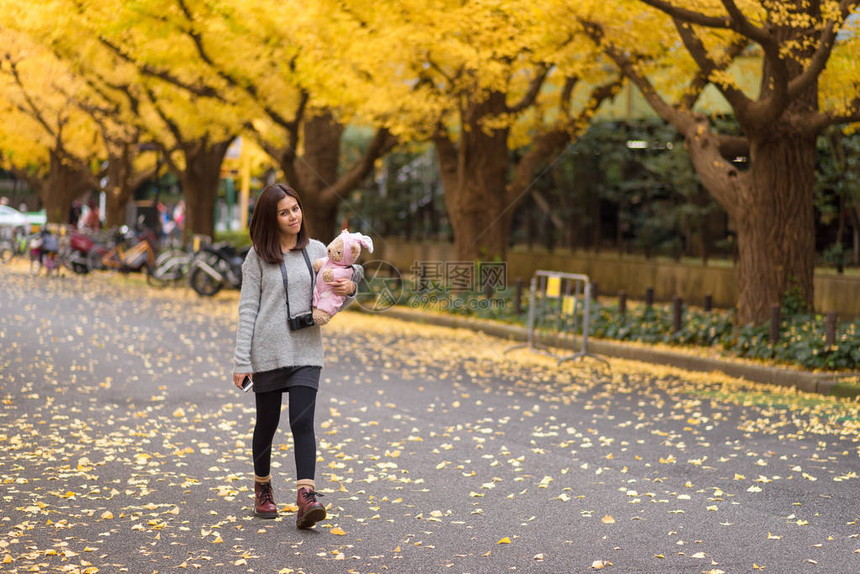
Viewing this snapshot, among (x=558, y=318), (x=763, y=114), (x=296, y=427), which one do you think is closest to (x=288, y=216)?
(x=296, y=427)

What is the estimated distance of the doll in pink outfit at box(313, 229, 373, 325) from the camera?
5.88m

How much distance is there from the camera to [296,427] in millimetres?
5988

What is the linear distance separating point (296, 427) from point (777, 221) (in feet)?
31.6

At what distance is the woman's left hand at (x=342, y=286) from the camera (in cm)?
593

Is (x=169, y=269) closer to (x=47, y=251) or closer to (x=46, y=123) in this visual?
(x=47, y=251)

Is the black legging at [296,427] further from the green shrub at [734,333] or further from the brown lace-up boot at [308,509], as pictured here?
the green shrub at [734,333]

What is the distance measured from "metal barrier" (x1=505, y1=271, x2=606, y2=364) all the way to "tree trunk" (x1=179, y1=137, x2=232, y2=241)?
47.2 feet

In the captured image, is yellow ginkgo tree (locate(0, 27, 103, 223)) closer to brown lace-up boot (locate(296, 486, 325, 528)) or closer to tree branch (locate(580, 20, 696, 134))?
tree branch (locate(580, 20, 696, 134))

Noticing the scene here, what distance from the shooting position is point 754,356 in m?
13.3

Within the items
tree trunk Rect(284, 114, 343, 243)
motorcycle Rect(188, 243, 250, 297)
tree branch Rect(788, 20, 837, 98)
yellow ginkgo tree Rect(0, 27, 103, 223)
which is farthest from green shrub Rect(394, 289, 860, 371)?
yellow ginkgo tree Rect(0, 27, 103, 223)

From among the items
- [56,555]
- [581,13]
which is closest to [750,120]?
[581,13]

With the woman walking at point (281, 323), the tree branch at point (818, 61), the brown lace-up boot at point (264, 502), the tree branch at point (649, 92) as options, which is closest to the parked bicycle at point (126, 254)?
the tree branch at point (649, 92)

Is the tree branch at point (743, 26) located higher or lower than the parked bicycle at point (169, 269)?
higher

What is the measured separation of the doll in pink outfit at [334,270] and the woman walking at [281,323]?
46 millimetres
